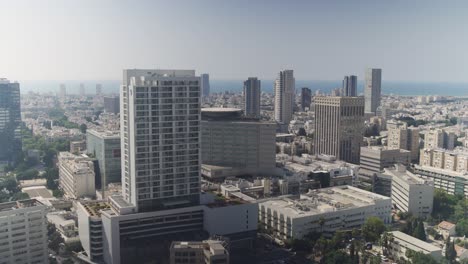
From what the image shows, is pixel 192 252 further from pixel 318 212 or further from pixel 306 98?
pixel 306 98

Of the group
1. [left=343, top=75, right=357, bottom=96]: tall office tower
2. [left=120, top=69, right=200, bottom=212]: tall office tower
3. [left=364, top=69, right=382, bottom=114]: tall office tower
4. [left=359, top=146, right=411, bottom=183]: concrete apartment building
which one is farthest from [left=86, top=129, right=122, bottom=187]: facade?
[left=343, top=75, right=357, bottom=96]: tall office tower

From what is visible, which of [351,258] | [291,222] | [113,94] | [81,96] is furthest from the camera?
[81,96]

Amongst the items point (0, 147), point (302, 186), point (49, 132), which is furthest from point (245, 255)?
point (49, 132)

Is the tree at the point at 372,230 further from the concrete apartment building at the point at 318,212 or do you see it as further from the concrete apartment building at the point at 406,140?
the concrete apartment building at the point at 406,140

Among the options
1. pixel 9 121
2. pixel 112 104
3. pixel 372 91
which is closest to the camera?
pixel 9 121

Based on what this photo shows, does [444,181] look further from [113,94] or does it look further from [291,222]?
[113,94]

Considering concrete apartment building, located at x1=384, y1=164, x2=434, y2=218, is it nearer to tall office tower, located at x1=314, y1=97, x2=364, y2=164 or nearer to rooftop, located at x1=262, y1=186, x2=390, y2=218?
rooftop, located at x1=262, y1=186, x2=390, y2=218

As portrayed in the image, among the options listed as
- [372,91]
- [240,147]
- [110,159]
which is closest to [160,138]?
[110,159]
